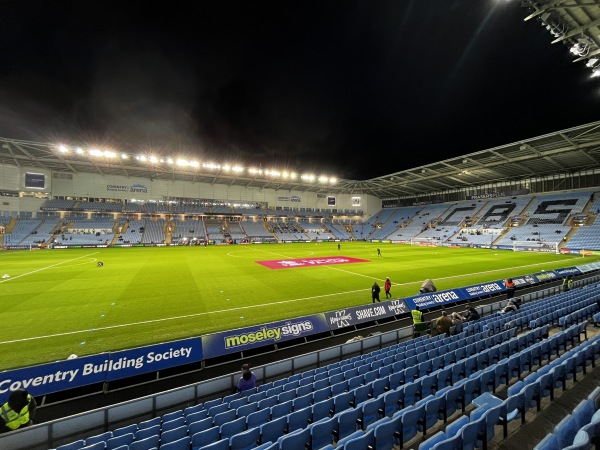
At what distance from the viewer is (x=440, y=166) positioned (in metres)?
55.7

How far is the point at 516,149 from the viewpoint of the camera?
144 feet

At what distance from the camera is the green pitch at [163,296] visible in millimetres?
12102

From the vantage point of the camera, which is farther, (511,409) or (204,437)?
(204,437)

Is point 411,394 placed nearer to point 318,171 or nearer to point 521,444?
point 521,444

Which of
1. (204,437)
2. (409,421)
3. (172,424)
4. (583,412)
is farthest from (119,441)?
(583,412)

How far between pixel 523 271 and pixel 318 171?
46.0 metres

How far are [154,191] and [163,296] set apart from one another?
185 feet

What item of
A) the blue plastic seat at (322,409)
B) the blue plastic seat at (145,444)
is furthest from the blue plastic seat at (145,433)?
the blue plastic seat at (322,409)

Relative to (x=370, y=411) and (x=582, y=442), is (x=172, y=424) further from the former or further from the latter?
(x=582, y=442)

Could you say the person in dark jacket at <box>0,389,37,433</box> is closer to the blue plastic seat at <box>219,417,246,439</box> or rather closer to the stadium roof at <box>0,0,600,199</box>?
the blue plastic seat at <box>219,417,246,439</box>

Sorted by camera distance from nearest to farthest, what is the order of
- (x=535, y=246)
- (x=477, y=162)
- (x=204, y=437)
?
(x=204, y=437), (x=535, y=246), (x=477, y=162)

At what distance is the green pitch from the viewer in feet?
39.7

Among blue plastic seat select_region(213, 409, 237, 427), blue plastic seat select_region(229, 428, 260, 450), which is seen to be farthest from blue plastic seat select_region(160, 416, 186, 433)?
blue plastic seat select_region(229, 428, 260, 450)

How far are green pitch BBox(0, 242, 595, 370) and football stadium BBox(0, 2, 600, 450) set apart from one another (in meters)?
0.16
